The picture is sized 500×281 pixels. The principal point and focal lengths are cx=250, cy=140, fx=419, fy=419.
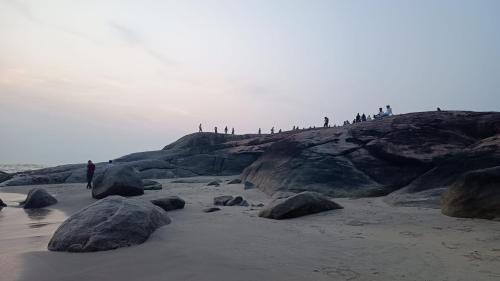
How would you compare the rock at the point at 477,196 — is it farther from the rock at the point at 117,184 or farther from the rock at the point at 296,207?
the rock at the point at 117,184

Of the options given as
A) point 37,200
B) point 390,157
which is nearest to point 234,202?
point 390,157

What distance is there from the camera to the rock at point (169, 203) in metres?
12.3

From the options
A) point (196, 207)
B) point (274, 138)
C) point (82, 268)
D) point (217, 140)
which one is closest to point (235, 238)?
point (82, 268)

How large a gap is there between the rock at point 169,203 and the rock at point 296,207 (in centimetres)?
320

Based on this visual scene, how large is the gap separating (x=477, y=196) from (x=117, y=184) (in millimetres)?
13254

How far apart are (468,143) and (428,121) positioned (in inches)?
83.8

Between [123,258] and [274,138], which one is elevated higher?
[274,138]

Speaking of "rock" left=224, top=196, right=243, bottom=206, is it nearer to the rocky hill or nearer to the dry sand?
the rocky hill

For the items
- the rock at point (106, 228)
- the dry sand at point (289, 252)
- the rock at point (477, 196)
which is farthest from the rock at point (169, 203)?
the rock at point (477, 196)

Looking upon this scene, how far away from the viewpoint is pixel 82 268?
565cm

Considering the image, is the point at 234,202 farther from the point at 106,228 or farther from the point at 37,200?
the point at 37,200

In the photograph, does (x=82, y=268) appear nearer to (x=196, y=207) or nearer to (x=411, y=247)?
(x=411, y=247)

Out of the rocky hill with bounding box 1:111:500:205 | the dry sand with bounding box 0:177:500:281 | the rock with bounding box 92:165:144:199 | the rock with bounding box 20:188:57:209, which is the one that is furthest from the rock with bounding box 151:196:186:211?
the rock with bounding box 20:188:57:209

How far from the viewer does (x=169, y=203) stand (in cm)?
1236
